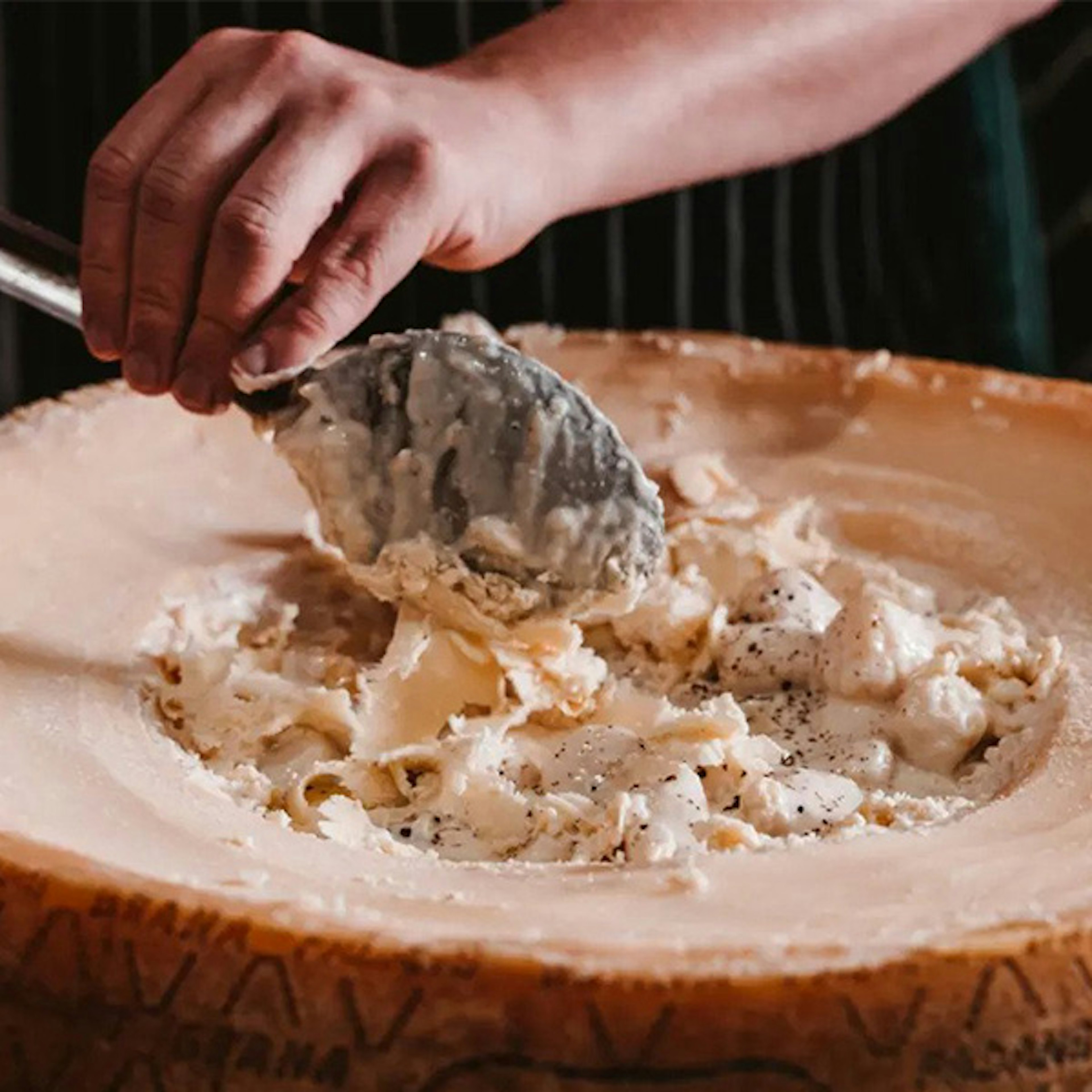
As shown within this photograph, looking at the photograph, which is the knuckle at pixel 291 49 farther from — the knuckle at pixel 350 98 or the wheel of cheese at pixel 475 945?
the wheel of cheese at pixel 475 945

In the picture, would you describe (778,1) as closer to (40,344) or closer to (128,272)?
(128,272)

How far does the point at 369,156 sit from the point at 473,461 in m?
0.22

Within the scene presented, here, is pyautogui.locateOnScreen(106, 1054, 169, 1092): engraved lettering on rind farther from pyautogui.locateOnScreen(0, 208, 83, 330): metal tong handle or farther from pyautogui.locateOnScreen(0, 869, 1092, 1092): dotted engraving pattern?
pyautogui.locateOnScreen(0, 208, 83, 330): metal tong handle

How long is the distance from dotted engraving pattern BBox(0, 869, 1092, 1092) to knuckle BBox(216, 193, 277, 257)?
1.35 feet

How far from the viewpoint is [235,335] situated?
1070mm

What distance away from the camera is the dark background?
1594mm

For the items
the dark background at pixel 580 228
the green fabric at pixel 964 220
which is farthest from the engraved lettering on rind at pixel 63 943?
the green fabric at pixel 964 220

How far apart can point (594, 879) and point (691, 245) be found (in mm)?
1014

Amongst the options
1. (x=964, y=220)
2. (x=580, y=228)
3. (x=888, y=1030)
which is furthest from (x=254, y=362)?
→ (x=964, y=220)

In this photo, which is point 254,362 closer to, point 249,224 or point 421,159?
point 249,224

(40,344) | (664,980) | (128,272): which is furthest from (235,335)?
(40,344)

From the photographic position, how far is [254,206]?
1.05 meters

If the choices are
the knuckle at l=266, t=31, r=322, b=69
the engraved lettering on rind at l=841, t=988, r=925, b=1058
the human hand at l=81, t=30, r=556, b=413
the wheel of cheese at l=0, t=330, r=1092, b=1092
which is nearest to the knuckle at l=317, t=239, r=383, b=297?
the human hand at l=81, t=30, r=556, b=413

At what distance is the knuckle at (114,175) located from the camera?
1.11 meters
